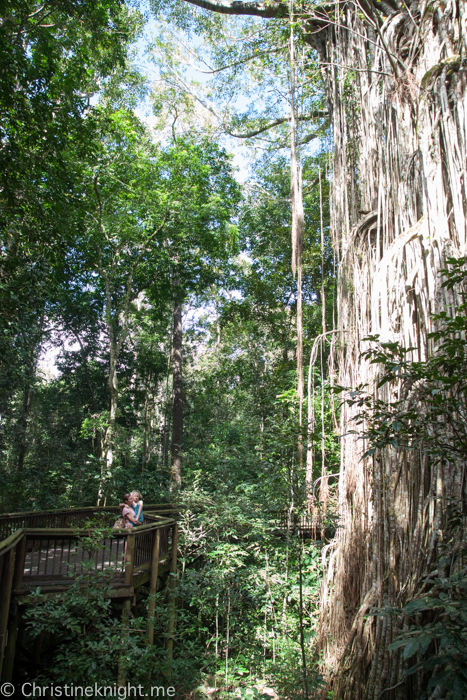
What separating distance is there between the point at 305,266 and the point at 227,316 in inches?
128

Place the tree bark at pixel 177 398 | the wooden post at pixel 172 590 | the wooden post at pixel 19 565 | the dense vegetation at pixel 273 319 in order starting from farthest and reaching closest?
the tree bark at pixel 177 398 < the wooden post at pixel 172 590 < the wooden post at pixel 19 565 < the dense vegetation at pixel 273 319

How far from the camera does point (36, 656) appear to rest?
16.8 ft

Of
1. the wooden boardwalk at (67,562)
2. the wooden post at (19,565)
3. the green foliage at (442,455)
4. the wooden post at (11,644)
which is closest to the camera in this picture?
the green foliage at (442,455)

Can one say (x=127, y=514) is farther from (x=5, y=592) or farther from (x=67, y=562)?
(x=5, y=592)

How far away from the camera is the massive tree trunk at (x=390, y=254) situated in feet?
10.2

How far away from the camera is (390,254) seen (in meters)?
3.65

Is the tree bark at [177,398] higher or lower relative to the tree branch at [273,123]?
lower

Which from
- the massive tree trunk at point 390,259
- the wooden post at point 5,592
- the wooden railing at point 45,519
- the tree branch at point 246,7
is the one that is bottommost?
the wooden post at point 5,592

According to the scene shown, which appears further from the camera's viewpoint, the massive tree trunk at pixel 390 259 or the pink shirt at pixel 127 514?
the pink shirt at pixel 127 514

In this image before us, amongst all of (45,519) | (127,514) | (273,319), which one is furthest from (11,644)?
(273,319)

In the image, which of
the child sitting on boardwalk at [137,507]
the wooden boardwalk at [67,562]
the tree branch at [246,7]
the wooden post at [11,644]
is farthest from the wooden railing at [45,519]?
the tree branch at [246,7]

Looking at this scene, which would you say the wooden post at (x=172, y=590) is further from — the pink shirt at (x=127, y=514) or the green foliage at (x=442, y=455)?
the green foliage at (x=442, y=455)

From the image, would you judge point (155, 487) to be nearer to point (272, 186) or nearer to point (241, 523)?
point (241, 523)

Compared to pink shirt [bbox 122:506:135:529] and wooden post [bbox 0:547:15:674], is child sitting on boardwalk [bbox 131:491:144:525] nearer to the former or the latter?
pink shirt [bbox 122:506:135:529]
